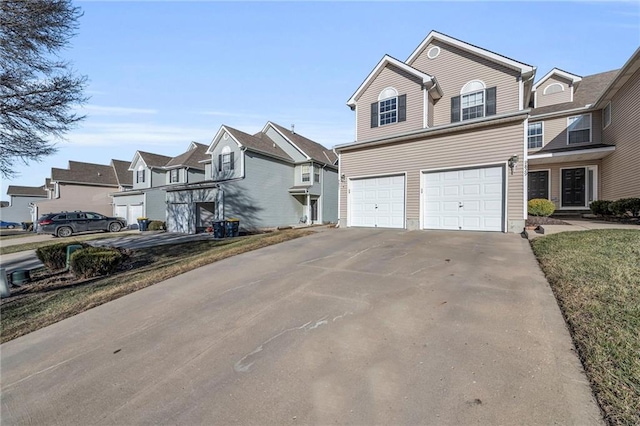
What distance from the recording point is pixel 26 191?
43.4 meters

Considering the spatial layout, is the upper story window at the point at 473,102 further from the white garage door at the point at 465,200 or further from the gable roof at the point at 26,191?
the gable roof at the point at 26,191

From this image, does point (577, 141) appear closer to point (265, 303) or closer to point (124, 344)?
point (265, 303)

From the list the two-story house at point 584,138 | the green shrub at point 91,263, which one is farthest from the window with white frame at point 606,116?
the green shrub at point 91,263

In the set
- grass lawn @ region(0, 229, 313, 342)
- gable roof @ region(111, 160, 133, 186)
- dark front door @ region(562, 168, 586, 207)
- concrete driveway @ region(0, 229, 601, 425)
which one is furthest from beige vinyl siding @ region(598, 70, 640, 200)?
gable roof @ region(111, 160, 133, 186)

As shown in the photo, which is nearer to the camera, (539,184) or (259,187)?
(539,184)

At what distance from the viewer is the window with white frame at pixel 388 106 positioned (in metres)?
13.7

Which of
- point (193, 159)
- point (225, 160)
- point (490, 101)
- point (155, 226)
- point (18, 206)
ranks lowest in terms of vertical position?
point (155, 226)

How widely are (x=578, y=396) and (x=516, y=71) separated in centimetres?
1422

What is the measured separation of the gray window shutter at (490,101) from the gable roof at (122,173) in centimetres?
3583

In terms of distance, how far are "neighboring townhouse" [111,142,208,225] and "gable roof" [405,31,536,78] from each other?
1720 centimetres

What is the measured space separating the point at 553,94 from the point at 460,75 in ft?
25.4

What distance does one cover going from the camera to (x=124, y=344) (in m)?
3.63

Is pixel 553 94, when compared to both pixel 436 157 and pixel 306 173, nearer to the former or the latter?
pixel 436 157

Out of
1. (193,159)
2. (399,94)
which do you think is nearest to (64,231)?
(193,159)
